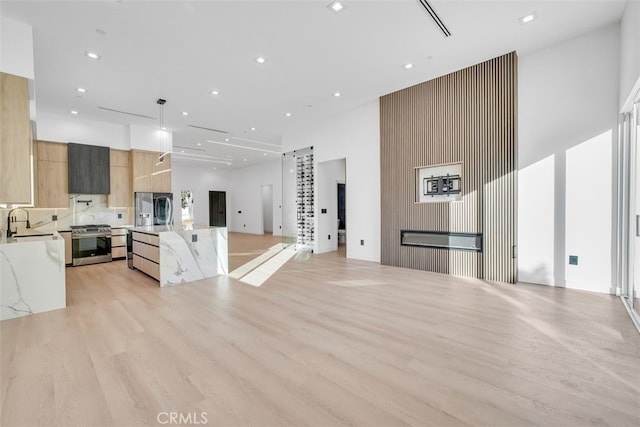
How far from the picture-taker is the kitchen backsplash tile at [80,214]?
21.6ft

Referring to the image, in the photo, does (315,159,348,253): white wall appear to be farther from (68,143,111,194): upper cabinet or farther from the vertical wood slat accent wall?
(68,143,111,194): upper cabinet

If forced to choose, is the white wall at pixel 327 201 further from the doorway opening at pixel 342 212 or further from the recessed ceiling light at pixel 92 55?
the recessed ceiling light at pixel 92 55

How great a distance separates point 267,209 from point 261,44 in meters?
10.6

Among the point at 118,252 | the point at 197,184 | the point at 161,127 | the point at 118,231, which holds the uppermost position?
the point at 161,127

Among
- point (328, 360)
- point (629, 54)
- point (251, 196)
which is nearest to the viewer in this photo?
point (328, 360)

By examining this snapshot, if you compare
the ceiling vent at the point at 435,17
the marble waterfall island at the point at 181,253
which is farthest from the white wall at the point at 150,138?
the ceiling vent at the point at 435,17

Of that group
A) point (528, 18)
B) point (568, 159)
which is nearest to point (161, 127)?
point (528, 18)

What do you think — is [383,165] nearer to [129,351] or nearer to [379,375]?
[379,375]

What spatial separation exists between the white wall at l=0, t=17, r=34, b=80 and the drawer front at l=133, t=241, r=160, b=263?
274 centimetres

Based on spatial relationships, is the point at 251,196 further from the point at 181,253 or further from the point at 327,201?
the point at 181,253

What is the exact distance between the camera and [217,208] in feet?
48.9

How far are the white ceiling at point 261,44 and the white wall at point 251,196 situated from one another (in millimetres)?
6611

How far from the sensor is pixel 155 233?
15.3ft

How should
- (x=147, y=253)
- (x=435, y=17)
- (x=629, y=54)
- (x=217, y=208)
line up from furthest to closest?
(x=217, y=208) < (x=147, y=253) < (x=435, y=17) < (x=629, y=54)
